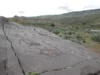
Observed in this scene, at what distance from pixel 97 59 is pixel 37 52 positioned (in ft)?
7.08

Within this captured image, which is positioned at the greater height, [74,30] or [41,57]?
[41,57]

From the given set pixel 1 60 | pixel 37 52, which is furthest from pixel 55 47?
pixel 1 60

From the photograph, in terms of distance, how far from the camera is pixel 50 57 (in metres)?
6.23

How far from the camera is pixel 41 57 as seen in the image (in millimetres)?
6129

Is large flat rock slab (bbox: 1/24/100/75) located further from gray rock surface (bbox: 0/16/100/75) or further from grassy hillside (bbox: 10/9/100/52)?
grassy hillside (bbox: 10/9/100/52)

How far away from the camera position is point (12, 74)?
5238mm

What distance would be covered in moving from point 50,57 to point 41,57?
29 centimetres

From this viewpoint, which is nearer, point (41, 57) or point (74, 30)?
point (41, 57)

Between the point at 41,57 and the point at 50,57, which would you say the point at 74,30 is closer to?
the point at 50,57

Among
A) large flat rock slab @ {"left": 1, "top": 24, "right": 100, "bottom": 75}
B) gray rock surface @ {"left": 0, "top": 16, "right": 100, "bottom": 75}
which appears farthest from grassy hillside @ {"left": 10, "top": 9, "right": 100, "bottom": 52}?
gray rock surface @ {"left": 0, "top": 16, "right": 100, "bottom": 75}

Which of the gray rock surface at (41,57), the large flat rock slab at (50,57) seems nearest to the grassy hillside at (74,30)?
the large flat rock slab at (50,57)

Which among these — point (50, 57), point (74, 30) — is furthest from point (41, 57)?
point (74, 30)

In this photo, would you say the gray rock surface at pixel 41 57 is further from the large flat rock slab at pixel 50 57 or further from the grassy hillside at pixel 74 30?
the grassy hillside at pixel 74 30

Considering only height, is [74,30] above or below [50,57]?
below
